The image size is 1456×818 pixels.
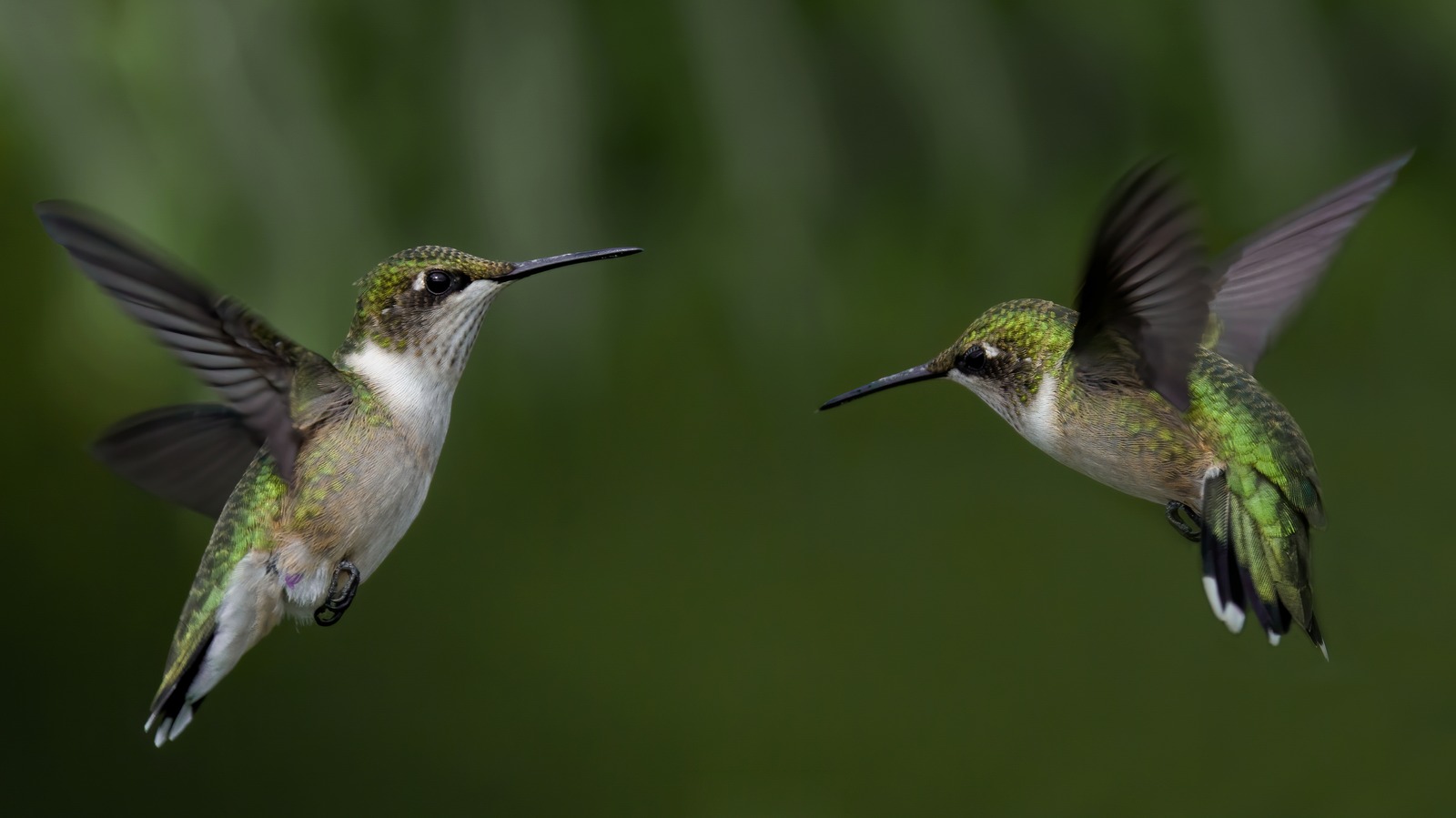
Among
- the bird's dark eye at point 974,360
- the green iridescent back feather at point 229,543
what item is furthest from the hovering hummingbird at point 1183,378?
the green iridescent back feather at point 229,543

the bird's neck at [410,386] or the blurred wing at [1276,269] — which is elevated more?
the bird's neck at [410,386]

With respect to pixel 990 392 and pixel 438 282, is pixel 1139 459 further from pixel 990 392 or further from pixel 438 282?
pixel 438 282

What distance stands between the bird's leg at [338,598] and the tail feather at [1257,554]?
36 cm

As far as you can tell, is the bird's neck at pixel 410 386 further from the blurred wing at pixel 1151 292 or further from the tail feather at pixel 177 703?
the blurred wing at pixel 1151 292

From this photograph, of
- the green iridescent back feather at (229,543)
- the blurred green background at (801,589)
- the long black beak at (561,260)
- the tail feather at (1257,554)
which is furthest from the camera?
the blurred green background at (801,589)

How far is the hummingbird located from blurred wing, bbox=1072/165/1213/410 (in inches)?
7.9

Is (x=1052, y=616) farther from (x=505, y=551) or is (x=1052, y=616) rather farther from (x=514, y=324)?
(x=514, y=324)

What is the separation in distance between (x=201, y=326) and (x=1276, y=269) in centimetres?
57

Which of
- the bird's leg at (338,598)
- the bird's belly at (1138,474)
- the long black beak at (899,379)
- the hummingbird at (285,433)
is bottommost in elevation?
the bird's belly at (1138,474)

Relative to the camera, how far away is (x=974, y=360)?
0.65m

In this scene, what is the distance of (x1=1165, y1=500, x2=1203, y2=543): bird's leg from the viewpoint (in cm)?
68

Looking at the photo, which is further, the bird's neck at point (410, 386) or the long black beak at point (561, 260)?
the bird's neck at point (410, 386)

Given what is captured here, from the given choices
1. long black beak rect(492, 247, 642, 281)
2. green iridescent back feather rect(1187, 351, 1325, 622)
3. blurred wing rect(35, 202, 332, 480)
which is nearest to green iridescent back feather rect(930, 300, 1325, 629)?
green iridescent back feather rect(1187, 351, 1325, 622)

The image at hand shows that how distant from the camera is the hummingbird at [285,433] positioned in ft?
1.94
